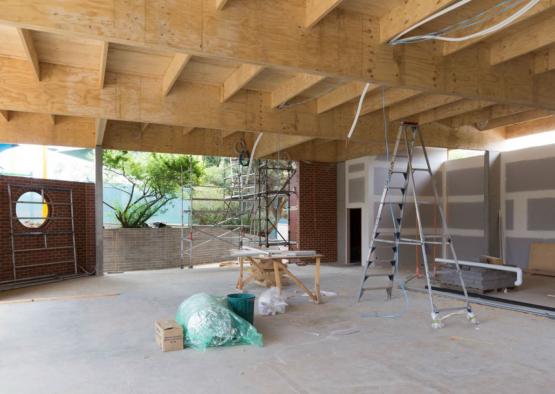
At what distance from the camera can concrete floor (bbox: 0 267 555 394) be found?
3564 millimetres

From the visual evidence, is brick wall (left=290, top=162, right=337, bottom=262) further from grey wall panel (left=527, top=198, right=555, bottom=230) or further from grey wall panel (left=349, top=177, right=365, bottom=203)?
grey wall panel (left=527, top=198, right=555, bottom=230)

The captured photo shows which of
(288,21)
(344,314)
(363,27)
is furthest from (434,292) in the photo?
(288,21)

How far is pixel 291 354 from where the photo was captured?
14.1 feet

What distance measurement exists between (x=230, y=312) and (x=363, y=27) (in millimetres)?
3466

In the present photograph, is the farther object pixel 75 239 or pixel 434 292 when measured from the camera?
pixel 75 239

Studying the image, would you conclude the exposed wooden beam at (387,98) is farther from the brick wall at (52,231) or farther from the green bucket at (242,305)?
the brick wall at (52,231)

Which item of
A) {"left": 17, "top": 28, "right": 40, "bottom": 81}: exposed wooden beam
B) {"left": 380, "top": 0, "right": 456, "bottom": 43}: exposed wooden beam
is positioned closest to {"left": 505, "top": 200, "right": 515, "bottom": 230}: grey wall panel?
{"left": 380, "top": 0, "right": 456, "bottom": 43}: exposed wooden beam

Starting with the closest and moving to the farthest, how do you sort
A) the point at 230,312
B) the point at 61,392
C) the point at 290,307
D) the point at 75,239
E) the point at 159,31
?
the point at 61,392, the point at 159,31, the point at 230,312, the point at 290,307, the point at 75,239

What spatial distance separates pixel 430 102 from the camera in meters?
7.43

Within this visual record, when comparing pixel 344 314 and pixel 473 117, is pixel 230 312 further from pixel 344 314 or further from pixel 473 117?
pixel 473 117

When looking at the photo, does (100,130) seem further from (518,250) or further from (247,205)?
(518,250)

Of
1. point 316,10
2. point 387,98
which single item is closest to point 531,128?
point 387,98

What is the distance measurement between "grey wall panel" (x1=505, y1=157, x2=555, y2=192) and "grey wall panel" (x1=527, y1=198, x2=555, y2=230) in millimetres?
320

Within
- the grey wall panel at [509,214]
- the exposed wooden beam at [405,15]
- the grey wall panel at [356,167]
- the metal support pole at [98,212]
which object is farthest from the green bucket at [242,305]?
the grey wall panel at [509,214]
